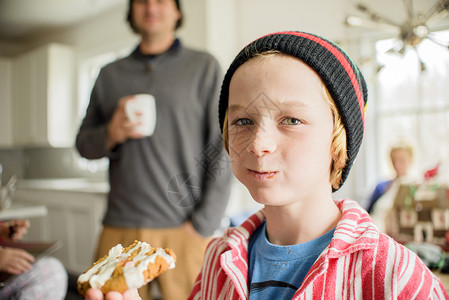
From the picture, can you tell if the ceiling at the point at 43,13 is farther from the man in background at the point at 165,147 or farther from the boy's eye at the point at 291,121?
the boy's eye at the point at 291,121

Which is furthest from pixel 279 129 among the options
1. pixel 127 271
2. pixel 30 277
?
pixel 30 277

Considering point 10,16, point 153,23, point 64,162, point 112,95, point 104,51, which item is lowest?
point 64,162

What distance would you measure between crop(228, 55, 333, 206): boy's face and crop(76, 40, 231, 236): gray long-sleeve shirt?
0.51 feet

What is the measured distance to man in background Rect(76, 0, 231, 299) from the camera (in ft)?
1.86

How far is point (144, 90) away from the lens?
573mm

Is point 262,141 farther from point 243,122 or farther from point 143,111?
point 143,111

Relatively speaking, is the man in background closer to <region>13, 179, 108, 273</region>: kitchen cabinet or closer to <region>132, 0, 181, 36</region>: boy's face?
<region>132, 0, 181, 36</region>: boy's face

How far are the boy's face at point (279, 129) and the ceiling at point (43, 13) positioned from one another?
2.75m

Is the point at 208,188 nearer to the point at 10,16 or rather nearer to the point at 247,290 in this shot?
the point at 247,290

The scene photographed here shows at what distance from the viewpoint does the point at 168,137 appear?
0.61 metres

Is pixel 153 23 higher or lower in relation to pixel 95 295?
higher

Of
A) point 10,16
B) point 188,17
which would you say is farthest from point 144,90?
point 10,16

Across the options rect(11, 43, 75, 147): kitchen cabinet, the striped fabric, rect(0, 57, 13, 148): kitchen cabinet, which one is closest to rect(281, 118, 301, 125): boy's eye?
the striped fabric

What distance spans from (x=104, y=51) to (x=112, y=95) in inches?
106
